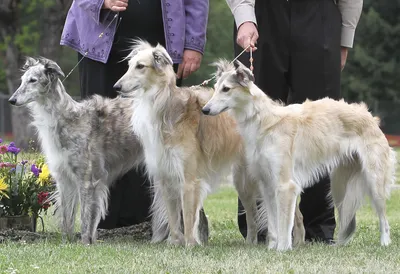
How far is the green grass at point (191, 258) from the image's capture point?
5.76m

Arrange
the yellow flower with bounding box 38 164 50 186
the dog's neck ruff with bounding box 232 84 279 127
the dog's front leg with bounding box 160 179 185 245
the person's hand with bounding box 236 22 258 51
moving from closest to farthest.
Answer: the dog's neck ruff with bounding box 232 84 279 127 → the person's hand with bounding box 236 22 258 51 → the dog's front leg with bounding box 160 179 185 245 → the yellow flower with bounding box 38 164 50 186

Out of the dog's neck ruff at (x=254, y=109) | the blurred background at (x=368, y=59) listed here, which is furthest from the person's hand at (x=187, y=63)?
the blurred background at (x=368, y=59)

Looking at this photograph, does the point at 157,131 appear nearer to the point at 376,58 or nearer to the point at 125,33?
the point at 125,33

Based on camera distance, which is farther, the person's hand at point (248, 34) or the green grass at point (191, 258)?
the person's hand at point (248, 34)

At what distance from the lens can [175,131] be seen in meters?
7.03

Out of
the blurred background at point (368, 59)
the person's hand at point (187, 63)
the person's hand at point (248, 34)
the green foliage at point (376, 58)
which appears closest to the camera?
the person's hand at point (248, 34)

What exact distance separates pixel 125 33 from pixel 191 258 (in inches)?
95.1

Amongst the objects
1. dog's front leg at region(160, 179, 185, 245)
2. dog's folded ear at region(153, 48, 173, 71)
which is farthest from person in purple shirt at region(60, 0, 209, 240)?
dog's folded ear at region(153, 48, 173, 71)

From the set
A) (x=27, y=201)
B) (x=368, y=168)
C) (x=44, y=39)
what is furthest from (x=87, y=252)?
(x=44, y=39)

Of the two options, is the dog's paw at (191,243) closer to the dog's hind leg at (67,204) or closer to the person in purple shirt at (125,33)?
the person in purple shirt at (125,33)

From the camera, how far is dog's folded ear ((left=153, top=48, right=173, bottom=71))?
6.93 metres

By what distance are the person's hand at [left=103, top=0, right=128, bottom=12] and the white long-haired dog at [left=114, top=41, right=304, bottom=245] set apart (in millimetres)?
395

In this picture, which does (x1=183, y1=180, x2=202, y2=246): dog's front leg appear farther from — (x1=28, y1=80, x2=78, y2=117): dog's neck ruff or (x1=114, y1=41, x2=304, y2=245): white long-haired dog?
(x1=28, y1=80, x2=78, y2=117): dog's neck ruff

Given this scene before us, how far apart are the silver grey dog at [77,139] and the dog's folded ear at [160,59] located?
73cm
